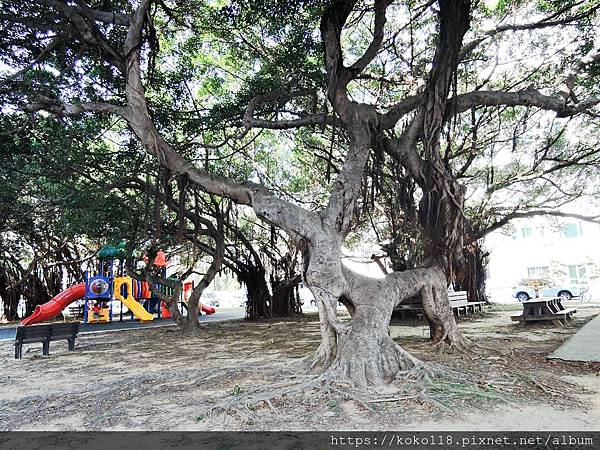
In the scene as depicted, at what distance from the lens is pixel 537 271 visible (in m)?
23.4

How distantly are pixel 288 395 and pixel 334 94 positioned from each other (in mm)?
3950

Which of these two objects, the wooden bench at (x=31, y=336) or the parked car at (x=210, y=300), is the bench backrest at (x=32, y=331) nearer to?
the wooden bench at (x=31, y=336)

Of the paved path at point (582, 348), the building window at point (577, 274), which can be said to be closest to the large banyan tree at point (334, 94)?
the paved path at point (582, 348)

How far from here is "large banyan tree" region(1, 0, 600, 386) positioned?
5160mm

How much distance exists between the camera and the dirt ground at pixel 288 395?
11.0ft

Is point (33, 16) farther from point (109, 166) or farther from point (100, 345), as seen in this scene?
point (100, 345)

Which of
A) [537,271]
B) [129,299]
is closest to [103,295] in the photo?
[129,299]

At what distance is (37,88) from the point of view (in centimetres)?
683

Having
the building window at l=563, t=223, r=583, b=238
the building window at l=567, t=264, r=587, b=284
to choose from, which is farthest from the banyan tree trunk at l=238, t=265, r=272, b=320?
the building window at l=563, t=223, r=583, b=238

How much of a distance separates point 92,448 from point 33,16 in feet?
20.1

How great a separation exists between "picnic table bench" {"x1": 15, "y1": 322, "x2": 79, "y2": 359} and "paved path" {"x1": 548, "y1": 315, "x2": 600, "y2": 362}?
8142mm

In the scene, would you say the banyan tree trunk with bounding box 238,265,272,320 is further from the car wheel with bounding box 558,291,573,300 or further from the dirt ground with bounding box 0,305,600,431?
the car wheel with bounding box 558,291,573,300

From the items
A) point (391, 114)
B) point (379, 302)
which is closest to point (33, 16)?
point (391, 114)

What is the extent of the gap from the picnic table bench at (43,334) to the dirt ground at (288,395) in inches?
27.6
